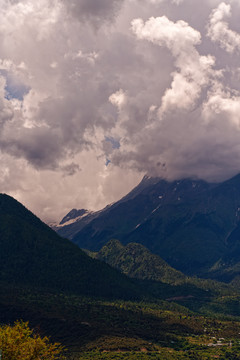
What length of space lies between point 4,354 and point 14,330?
7338 millimetres

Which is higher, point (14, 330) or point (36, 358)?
point (14, 330)

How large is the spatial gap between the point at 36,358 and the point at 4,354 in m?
8.96

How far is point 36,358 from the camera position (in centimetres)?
12288

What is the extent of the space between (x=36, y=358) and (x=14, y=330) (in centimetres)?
961

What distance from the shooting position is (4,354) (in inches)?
4685
